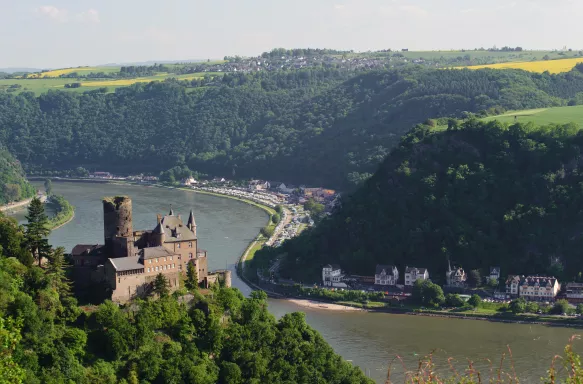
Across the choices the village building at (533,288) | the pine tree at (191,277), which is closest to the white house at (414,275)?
the village building at (533,288)

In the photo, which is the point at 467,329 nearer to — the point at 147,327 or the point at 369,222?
the point at 369,222

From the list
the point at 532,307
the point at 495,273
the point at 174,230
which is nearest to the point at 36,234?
the point at 174,230

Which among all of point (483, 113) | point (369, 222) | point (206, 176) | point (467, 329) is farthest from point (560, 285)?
point (206, 176)

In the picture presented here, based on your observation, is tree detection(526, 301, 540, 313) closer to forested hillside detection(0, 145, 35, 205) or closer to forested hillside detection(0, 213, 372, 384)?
forested hillside detection(0, 213, 372, 384)

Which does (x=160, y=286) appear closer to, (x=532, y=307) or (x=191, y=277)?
(x=191, y=277)

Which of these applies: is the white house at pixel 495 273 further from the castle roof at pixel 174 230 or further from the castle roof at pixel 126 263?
the castle roof at pixel 126 263

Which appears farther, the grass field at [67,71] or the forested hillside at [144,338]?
the grass field at [67,71]

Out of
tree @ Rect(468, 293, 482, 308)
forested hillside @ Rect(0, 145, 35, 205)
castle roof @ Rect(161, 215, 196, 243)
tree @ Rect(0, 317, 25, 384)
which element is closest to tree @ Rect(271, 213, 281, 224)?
forested hillside @ Rect(0, 145, 35, 205)
